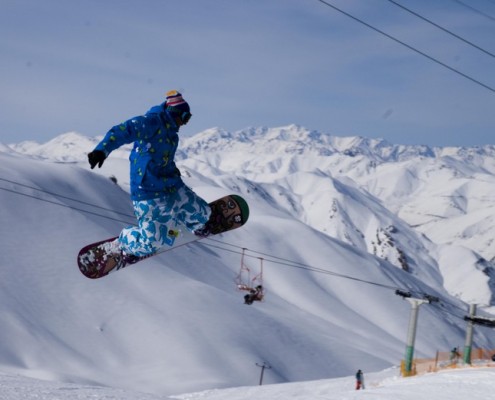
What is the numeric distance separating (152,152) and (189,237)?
1809 mm

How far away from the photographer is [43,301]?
176 feet

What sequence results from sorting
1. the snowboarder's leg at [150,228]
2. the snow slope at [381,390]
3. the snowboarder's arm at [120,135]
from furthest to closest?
1. the snow slope at [381,390]
2. the snowboarder's leg at [150,228]
3. the snowboarder's arm at [120,135]

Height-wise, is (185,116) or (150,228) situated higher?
(185,116)

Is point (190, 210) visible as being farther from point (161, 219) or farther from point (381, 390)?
point (381, 390)

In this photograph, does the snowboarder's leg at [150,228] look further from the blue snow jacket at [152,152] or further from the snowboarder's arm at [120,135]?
the snowboarder's arm at [120,135]

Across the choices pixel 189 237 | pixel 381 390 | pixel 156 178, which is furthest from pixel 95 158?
pixel 381 390

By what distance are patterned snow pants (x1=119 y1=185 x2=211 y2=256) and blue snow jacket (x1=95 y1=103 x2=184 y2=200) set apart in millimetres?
153

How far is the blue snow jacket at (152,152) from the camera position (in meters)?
7.28

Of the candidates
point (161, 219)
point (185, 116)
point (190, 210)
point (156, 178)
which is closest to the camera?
point (185, 116)

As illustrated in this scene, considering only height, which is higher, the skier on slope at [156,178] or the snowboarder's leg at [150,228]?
the skier on slope at [156,178]

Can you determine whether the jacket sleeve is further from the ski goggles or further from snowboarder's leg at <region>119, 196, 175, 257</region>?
snowboarder's leg at <region>119, 196, 175, 257</region>

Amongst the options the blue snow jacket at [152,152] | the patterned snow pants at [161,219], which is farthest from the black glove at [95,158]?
the patterned snow pants at [161,219]

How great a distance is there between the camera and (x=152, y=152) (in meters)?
7.50

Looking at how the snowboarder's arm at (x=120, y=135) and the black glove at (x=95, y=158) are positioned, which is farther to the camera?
the snowboarder's arm at (x=120, y=135)
